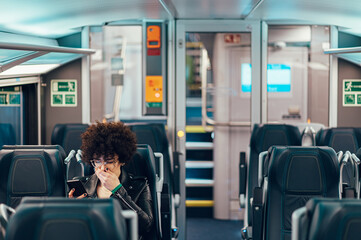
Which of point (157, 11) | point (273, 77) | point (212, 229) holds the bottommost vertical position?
point (212, 229)

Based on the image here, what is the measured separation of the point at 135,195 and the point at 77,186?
34 centimetres

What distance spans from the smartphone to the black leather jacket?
0.02 metres

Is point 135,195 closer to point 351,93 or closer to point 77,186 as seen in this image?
point 77,186

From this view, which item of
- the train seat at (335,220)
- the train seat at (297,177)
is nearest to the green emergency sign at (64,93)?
the train seat at (297,177)

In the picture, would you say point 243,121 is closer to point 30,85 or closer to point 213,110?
point 213,110

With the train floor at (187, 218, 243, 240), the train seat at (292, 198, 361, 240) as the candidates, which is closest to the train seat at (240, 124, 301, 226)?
the train floor at (187, 218, 243, 240)

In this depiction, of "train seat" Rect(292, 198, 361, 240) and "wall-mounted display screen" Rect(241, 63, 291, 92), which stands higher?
"wall-mounted display screen" Rect(241, 63, 291, 92)

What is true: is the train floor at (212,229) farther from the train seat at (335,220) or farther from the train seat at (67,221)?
the train seat at (67,221)

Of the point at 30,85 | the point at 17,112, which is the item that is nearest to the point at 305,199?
the point at 17,112

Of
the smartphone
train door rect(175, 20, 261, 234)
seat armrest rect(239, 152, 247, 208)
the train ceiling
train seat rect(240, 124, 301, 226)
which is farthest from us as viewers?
train door rect(175, 20, 261, 234)

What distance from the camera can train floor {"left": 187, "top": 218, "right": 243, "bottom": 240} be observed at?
714 cm

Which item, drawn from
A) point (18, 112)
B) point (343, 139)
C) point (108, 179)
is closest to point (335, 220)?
point (108, 179)

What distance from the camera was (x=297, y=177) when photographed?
4.11 meters

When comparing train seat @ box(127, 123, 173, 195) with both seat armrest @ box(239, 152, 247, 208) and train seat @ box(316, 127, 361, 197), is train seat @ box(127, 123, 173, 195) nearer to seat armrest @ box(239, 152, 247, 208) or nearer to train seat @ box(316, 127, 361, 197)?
seat armrest @ box(239, 152, 247, 208)
